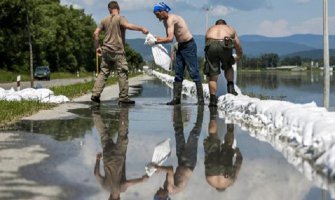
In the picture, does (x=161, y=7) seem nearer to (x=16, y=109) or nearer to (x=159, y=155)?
(x=16, y=109)

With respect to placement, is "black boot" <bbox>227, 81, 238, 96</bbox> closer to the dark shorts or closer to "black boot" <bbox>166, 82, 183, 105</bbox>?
the dark shorts

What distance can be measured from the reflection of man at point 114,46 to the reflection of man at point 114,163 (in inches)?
140

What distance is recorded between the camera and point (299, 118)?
18.9 ft

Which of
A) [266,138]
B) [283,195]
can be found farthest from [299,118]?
[283,195]

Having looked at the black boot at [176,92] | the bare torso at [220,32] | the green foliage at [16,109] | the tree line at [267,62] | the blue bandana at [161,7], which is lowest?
the green foliage at [16,109]

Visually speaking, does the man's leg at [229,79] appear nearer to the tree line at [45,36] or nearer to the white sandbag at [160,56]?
the white sandbag at [160,56]

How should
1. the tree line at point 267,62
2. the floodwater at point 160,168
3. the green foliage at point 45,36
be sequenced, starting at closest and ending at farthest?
the floodwater at point 160,168 → the green foliage at point 45,36 → the tree line at point 267,62

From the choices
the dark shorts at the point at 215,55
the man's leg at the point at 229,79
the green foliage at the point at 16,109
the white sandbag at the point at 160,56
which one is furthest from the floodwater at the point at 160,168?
the white sandbag at the point at 160,56

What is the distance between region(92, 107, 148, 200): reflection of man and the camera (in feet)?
13.2

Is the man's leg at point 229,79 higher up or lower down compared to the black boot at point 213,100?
higher up

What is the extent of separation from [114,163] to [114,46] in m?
6.40

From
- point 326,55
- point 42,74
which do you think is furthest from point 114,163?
point 42,74

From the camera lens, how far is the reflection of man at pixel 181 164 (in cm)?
400

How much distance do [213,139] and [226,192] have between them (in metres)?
2.38
